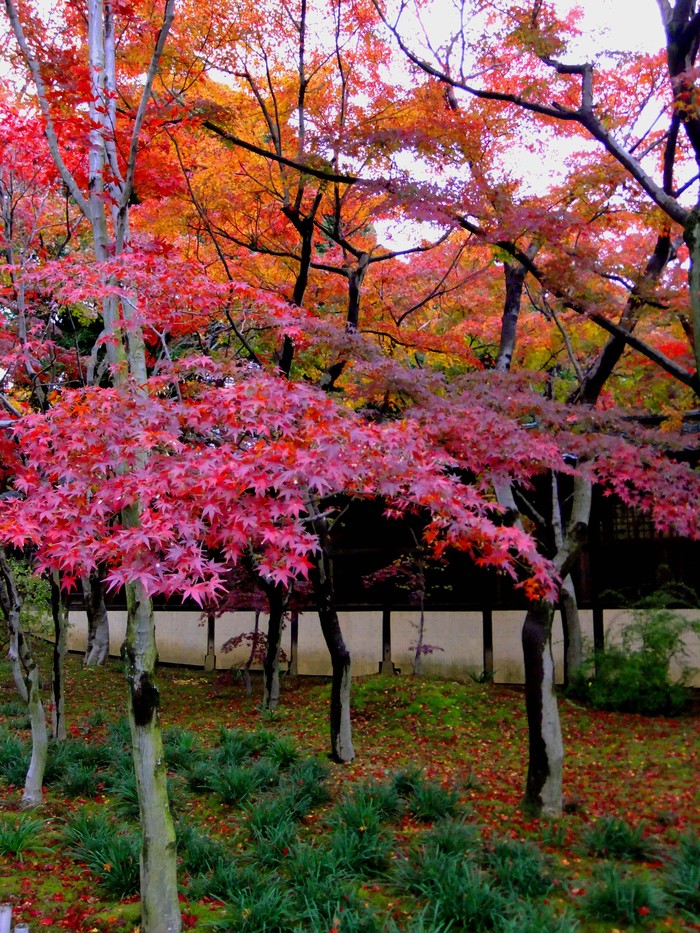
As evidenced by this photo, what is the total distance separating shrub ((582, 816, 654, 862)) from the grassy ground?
0.04 feet

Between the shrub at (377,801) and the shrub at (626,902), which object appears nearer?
the shrub at (626,902)

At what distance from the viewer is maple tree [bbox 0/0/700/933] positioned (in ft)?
14.6

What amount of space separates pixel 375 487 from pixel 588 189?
526cm

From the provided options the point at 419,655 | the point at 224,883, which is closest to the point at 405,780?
the point at 224,883

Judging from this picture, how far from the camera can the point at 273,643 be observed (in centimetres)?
1187

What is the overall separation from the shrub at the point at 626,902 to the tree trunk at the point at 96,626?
522 inches

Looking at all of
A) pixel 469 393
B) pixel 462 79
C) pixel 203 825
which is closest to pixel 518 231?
pixel 469 393

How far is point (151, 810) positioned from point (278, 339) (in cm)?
504

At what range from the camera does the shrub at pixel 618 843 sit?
605 centimetres

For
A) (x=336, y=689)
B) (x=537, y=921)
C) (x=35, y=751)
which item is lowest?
(x=537, y=921)

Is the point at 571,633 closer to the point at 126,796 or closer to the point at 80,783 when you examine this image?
the point at 126,796

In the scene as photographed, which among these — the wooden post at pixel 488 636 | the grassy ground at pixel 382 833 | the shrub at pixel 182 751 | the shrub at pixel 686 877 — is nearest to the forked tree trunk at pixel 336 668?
the grassy ground at pixel 382 833

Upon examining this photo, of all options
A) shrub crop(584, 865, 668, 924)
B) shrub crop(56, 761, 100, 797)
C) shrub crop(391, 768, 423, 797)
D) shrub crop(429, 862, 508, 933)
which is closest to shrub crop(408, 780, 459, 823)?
shrub crop(391, 768, 423, 797)

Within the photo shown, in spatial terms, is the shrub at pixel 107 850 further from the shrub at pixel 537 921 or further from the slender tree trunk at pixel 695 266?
the slender tree trunk at pixel 695 266
